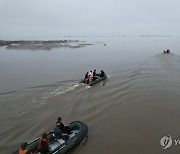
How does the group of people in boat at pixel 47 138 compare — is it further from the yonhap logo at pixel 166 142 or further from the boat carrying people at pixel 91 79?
the boat carrying people at pixel 91 79

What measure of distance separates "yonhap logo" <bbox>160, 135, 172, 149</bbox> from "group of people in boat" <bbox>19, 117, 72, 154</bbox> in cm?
564

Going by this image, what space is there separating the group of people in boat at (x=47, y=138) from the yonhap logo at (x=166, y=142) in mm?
5640

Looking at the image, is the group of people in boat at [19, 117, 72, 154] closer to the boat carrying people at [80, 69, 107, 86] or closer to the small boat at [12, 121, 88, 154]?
the small boat at [12, 121, 88, 154]

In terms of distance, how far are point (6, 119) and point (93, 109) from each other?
6841mm

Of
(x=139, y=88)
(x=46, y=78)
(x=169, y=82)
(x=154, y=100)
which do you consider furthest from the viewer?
(x=46, y=78)

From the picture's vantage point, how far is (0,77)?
992 inches

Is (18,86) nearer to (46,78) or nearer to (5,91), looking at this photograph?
(5,91)

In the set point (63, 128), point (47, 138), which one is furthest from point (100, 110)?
point (47, 138)

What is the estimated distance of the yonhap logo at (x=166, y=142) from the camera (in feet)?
35.9

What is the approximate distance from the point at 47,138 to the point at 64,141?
1.18 metres

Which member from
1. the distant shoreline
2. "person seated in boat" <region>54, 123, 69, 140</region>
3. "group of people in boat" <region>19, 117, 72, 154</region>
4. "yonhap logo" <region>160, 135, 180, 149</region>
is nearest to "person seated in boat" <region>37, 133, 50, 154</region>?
"group of people in boat" <region>19, 117, 72, 154</region>

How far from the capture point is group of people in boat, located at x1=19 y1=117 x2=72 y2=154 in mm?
8654

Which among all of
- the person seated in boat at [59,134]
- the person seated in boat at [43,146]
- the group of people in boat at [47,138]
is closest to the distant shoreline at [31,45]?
the group of people in boat at [47,138]

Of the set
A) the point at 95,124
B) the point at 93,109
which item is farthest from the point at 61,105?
the point at 95,124
